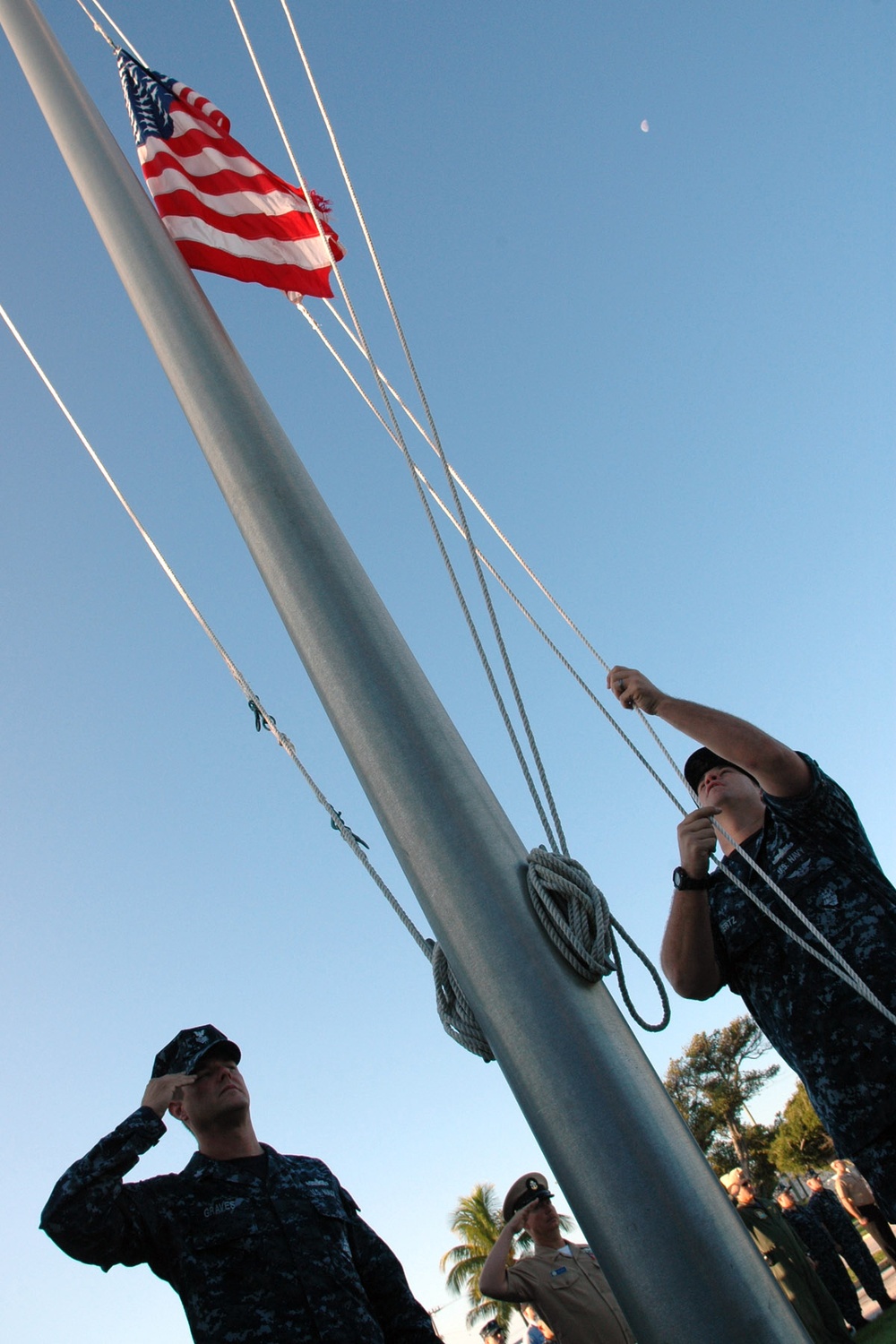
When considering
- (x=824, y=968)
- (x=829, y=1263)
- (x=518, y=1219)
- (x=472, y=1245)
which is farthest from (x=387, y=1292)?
(x=472, y=1245)

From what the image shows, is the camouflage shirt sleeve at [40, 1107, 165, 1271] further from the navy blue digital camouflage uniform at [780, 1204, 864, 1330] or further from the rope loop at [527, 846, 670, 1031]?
the navy blue digital camouflage uniform at [780, 1204, 864, 1330]

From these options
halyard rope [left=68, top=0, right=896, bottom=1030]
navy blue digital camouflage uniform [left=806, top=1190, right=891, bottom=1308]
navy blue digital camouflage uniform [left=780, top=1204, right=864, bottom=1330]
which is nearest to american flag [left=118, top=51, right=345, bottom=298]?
halyard rope [left=68, top=0, right=896, bottom=1030]

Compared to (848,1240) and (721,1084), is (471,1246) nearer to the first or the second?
(721,1084)

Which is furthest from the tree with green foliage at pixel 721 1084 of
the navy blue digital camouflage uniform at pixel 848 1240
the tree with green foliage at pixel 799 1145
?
the navy blue digital camouflage uniform at pixel 848 1240

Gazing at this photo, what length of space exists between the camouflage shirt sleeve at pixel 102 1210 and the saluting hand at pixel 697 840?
1760mm

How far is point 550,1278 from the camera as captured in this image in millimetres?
4648

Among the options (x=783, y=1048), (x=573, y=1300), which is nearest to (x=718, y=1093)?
(x=573, y=1300)

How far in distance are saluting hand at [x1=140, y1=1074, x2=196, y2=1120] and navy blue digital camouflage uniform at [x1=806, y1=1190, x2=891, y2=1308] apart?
11137 millimetres

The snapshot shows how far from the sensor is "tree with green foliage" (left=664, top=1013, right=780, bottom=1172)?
35812mm

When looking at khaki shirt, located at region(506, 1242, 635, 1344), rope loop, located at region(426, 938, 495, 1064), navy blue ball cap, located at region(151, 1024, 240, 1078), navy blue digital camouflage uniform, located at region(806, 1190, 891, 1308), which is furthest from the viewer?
navy blue digital camouflage uniform, located at region(806, 1190, 891, 1308)

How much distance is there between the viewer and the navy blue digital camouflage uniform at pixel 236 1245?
8.32ft

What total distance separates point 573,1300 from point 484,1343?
1015 cm

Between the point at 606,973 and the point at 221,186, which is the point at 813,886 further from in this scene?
the point at 221,186

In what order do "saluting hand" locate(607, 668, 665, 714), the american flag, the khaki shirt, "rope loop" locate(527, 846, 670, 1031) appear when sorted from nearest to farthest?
"rope loop" locate(527, 846, 670, 1031) < "saluting hand" locate(607, 668, 665, 714) < the khaki shirt < the american flag
